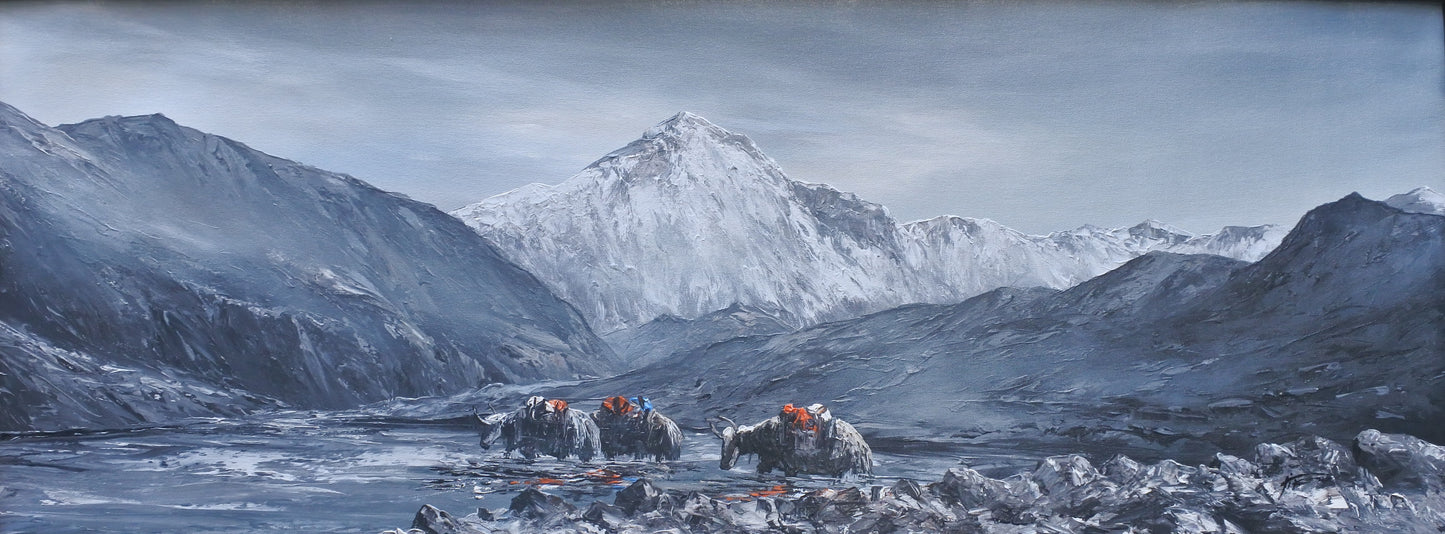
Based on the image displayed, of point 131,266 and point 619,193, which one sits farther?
point 619,193

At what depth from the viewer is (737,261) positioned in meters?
6.02

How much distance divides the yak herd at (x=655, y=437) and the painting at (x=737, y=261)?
0.08ft

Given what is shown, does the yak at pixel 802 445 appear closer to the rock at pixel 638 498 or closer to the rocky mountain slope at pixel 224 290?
the rock at pixel 638 498

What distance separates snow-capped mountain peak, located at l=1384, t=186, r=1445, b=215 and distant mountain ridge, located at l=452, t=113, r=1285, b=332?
86 centimetres

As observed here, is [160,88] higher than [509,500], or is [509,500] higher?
[160,88]

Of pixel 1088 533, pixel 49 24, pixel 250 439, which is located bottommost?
pixel 1088 533

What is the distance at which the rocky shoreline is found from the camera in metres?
4.96

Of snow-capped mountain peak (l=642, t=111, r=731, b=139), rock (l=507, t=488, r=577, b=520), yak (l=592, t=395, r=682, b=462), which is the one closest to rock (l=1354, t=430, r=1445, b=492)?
yak (l=592, t=395, r=682, b=462)

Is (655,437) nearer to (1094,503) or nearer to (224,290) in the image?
(1094,503)

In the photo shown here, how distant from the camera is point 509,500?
16.5ft

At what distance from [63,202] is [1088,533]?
609 cm

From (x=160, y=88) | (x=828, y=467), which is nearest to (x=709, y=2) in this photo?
(x=828, y=467)

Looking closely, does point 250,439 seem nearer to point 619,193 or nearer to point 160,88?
point 160,88

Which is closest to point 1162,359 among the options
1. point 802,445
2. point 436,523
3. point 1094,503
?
point 1094,503
